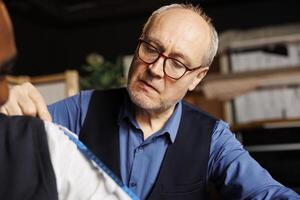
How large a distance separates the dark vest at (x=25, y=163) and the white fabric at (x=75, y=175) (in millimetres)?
17

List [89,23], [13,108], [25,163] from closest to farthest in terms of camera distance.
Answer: [25,163], [13,108], [89,23]

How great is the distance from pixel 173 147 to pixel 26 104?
16.2 inches

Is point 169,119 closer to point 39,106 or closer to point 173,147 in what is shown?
point 173,147

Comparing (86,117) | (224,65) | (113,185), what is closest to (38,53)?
(224,65)

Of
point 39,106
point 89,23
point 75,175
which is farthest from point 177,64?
point 89,23

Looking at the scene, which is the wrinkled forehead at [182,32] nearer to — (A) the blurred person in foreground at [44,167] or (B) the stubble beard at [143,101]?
(B) the stubble beard at [143,101]

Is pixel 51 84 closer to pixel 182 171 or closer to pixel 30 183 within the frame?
pixel 182 171

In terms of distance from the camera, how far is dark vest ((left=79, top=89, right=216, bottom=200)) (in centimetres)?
96

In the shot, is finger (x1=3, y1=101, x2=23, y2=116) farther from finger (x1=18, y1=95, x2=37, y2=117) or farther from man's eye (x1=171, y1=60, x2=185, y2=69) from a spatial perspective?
man's eye (x1=171, y1=60, x2=185, y2=69)

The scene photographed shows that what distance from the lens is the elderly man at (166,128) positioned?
0.97m

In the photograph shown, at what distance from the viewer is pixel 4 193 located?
0.51 m

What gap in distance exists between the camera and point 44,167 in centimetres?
53

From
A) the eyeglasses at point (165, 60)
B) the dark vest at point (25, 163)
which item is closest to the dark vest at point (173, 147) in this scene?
the eyeglasses at point (165, 60)

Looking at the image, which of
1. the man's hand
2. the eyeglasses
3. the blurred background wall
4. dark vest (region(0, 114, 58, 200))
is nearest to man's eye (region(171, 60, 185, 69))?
the eyeglasses
